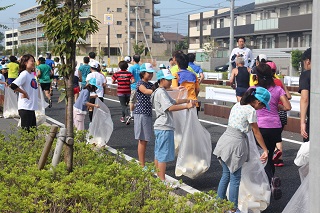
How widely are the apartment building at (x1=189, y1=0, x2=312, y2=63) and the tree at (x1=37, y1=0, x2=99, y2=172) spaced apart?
149 feet

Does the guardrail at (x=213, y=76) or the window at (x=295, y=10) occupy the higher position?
the window at (x=295, y=10)

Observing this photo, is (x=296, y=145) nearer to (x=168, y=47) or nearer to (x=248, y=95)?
(x=248, y=95)

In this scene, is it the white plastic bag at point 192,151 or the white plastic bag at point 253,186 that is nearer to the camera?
the white plastic bag at point 253,186

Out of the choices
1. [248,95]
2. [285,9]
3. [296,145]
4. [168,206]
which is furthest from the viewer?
[285,9]

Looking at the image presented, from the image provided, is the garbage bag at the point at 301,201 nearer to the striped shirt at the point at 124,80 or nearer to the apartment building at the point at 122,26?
the striped shirt at the point at 124,80

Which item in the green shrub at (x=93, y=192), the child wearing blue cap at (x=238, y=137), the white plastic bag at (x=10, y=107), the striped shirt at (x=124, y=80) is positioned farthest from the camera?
the white plastic bag at (x=10, y=107)

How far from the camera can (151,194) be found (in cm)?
457

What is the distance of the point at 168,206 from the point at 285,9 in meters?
52.2

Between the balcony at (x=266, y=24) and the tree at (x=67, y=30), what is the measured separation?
50353 millimetres

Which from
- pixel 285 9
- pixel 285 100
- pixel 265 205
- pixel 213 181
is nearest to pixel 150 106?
pixel 213 181

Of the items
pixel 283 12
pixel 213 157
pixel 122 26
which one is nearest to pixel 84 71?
pixel 213 157

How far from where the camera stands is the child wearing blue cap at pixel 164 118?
7.12 meters

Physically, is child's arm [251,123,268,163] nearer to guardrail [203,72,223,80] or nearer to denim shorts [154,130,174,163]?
denim shorts [154,130,174,163]

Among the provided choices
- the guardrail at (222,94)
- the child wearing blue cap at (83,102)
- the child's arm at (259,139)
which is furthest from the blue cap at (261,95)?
the guardrail at (222,94)
